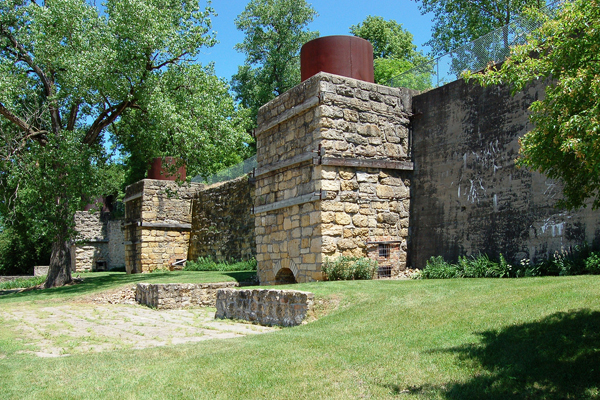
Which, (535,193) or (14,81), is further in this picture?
(14,81)

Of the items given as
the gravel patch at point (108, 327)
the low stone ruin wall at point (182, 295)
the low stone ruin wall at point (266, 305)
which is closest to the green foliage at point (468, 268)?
the low stone ruin wall at point (266, 305)

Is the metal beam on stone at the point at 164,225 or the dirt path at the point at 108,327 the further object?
the metal beam on stone at the point at 164,225

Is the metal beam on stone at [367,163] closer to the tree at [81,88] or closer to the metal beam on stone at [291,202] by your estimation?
the metal beam on stone at [291,202]

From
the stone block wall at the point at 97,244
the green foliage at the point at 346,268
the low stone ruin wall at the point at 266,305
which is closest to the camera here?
A: the low stone ruin wall at the point at 266,305

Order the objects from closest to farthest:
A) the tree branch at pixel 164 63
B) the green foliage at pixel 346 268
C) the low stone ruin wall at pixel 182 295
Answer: the green foliage at pixel 346 268, the low stone ruin wall at pixel 182 295, the tree branch at pixel 164 63

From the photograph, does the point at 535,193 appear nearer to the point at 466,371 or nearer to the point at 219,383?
the point at 466,371

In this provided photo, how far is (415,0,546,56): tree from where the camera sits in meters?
28.2

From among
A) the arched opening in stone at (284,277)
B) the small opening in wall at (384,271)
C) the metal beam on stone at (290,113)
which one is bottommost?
the arched opening in stone at (284,277)

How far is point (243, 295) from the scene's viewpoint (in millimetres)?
9953

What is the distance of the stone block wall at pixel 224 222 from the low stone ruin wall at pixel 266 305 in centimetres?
780

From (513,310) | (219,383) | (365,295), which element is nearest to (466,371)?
(513,310)

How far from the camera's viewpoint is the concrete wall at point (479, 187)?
901 cm

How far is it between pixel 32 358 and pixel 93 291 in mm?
8966

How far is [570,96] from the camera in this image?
14.2 ft
